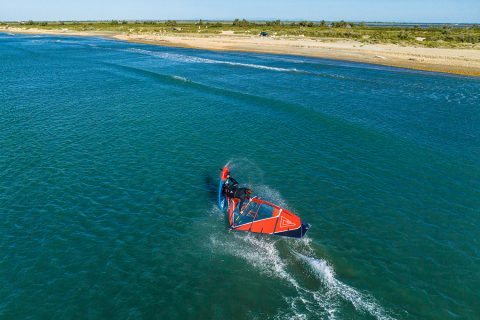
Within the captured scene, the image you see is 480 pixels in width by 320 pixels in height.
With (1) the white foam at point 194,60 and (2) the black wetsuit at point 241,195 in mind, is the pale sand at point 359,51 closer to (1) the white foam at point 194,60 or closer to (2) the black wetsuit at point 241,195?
(1) the white foam at point 194,60

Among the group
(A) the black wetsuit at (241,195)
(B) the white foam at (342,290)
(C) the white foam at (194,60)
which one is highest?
(C) the white foam at (194,60)

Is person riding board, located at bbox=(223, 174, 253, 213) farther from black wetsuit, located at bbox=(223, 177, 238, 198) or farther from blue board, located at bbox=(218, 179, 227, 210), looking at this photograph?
blue board, located at bbox=(218, 179, 227, 210)

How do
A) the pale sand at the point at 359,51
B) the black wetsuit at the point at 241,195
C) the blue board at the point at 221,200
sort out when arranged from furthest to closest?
the pale sand at the point at 359,51 → the blue board at the point at 221,200 → the black wetsuit at the point at 241,195

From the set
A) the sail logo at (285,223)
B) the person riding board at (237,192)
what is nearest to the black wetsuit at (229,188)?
the person riding board at (237,192)

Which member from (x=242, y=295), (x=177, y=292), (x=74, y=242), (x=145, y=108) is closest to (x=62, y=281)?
(x=74, y=242)

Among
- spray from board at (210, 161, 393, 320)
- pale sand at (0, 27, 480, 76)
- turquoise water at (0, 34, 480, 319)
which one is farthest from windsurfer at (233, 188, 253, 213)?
pale sand at (0, 27, 480, 76)

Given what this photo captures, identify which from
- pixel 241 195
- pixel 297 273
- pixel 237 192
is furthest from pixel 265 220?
pixel 297 273
